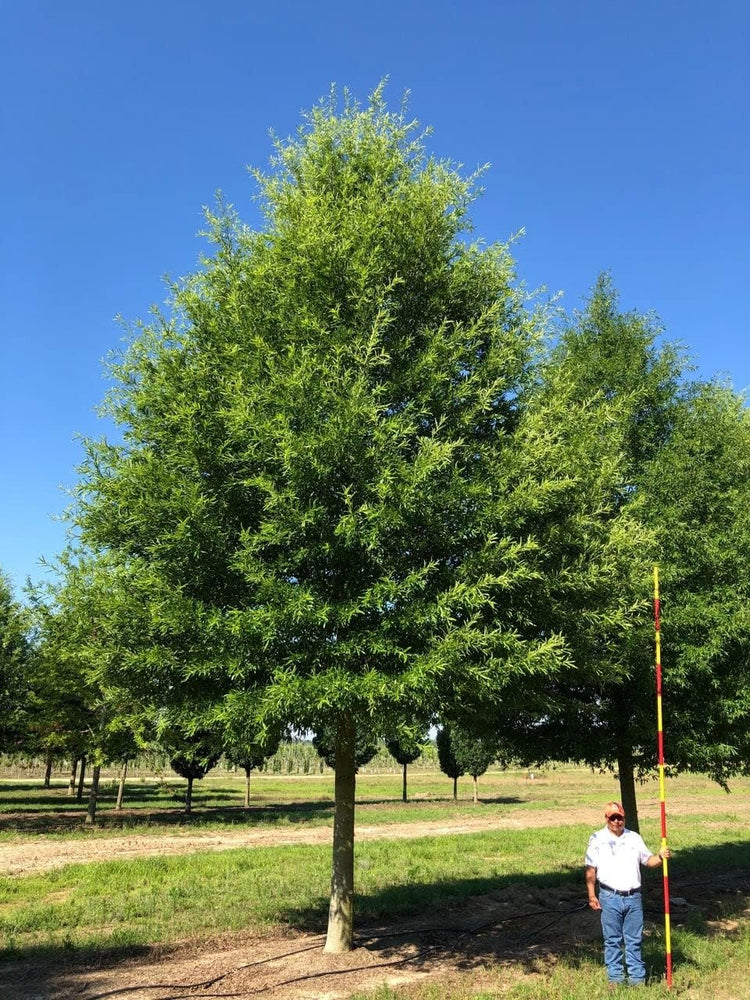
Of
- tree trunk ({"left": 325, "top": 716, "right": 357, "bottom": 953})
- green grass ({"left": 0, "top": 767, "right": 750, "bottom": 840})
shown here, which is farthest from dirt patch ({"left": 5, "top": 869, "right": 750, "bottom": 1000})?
green grass ({"left": 0, "top": 767, "right": 750, "bottom": 840})

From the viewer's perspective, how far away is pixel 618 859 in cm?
797

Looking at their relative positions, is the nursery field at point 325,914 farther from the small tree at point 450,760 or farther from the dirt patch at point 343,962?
the small tree at point 450,760

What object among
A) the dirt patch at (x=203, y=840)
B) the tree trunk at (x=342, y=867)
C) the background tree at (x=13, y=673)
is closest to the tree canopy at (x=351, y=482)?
the tree trunk at (x=342, y=867)

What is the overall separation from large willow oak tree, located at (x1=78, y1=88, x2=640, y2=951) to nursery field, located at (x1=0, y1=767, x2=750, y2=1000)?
1.43 metres

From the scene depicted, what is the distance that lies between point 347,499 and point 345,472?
65cm

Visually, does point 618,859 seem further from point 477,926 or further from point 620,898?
point 477,926

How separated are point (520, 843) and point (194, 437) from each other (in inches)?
797

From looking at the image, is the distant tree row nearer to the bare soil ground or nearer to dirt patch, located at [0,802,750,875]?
the bare soil ground

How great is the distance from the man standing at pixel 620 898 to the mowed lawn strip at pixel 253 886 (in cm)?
508

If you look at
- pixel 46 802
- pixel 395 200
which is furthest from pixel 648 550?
pixel 46 802

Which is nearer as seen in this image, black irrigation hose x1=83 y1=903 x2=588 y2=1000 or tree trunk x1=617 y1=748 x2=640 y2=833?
black irrigation hose x1=83 y1=903 x2=588 y2=1000

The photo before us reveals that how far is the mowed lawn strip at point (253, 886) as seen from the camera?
11305 mm

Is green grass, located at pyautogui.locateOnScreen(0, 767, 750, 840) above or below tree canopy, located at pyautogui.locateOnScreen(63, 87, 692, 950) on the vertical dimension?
below

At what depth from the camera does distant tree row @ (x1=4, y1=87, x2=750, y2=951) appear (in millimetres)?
7449
